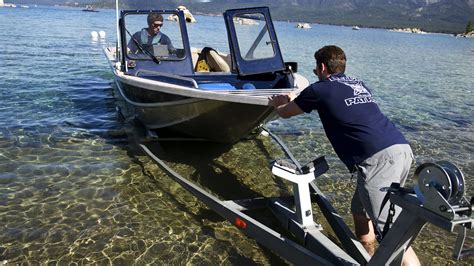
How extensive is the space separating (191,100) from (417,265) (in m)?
3.82

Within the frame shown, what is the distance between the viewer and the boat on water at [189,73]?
6.48 metres

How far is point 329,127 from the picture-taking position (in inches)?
150

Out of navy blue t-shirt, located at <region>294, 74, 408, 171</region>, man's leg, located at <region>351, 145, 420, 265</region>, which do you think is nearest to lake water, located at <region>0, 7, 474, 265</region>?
man's leg, located at <region>351, 145, 420, 265</region>

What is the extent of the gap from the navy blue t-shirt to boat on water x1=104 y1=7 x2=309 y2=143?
247 cm

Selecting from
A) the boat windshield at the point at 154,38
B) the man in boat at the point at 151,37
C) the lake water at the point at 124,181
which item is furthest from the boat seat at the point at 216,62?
the lake water at the point at 124,181

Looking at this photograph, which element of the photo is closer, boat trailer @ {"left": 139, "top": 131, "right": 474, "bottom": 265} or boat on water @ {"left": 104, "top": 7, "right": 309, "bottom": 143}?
boat trailer @ {"left": 139, "top": 131, "right": 474, "bottom": 265}

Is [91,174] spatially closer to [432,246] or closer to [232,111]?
[232,111]

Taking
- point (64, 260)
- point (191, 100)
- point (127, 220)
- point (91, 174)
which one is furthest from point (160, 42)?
point (64, 260)

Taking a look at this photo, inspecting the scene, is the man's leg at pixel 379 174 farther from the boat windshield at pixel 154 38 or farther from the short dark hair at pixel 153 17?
the short dark hair at pixel 153 17

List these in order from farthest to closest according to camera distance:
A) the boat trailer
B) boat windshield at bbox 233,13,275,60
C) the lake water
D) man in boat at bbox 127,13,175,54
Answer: man in boat at bbox 127,13,175,54, boat windshield at bbox 233,13,275,60, the lake water, the boat trailer

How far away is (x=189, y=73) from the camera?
7684mm

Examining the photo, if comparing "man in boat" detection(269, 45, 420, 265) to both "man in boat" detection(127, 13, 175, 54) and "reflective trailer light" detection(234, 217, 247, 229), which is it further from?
"man in boat" detection(127, 13, 175, 54)

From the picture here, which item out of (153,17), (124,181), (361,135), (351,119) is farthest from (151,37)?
(361,135)

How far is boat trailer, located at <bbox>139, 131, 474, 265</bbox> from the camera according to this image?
2479 mm
